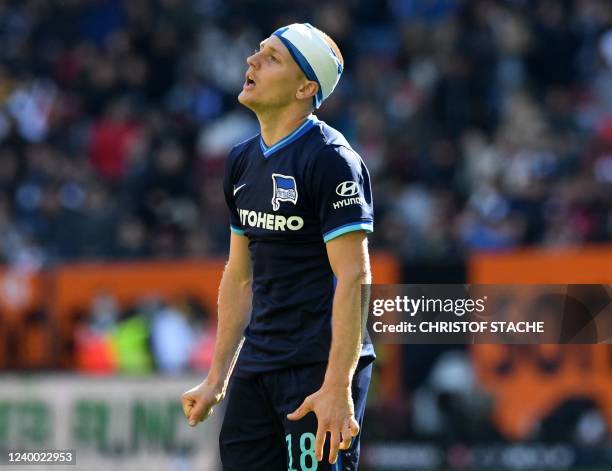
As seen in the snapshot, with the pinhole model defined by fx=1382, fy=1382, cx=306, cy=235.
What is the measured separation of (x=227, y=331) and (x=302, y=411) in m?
0.80

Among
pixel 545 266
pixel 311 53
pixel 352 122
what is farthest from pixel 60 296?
pixel 311 53

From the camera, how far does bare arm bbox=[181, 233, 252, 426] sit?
5465 millimetres

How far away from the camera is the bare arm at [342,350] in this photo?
15.6ft

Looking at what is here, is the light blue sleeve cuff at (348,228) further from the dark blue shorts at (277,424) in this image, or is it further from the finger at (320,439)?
the finger at (320,439)

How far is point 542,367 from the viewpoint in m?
12.3

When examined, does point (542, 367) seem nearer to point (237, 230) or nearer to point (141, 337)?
point (141, 337)

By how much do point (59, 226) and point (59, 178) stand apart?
1274mm

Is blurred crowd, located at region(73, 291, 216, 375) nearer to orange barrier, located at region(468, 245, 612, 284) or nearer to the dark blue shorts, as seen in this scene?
orange barrier, located at region(468, 245, 612, 284)

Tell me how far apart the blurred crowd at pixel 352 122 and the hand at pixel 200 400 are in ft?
24.3

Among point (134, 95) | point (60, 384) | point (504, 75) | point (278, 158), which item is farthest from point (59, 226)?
point (278, 158)

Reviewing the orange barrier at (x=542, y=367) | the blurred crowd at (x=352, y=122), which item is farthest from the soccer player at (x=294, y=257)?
the blurred crowd at (x=352, y=122)

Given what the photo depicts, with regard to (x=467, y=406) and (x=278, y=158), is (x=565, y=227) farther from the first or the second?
(x=278, y=158)

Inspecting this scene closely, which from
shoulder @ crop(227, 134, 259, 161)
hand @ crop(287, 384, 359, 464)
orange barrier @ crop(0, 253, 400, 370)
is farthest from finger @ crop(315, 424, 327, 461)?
orange barrier @ crop(0, 253, 400, 370)

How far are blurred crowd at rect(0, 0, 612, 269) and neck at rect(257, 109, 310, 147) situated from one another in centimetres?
756
